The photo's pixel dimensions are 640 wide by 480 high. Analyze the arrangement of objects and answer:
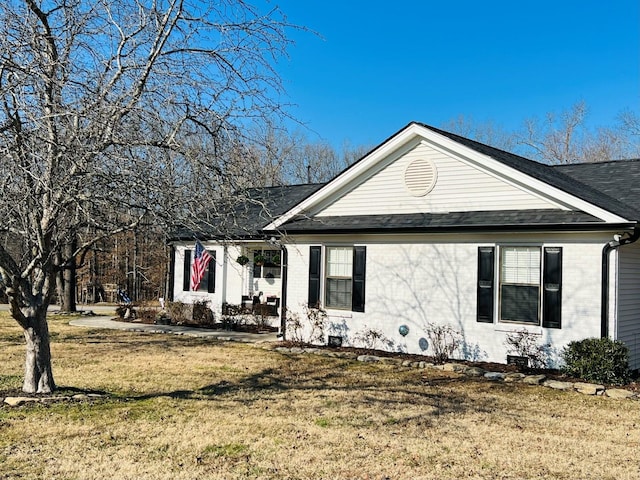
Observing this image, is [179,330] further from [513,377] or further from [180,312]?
[513,377]

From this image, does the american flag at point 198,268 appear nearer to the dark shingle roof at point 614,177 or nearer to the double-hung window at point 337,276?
the double-hung window at point 337,276

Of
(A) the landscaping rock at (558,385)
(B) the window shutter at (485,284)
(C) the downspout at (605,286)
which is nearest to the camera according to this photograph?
(A) the landscaping rock at (558,385)

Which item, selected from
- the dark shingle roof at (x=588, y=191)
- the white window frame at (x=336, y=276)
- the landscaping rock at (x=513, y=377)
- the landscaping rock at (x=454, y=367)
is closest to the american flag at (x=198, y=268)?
the white window frame at (x=336, y=276)

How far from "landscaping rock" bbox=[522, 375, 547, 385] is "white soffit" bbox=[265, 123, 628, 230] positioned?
2889 mm

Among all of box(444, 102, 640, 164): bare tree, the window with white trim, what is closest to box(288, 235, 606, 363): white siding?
the window with white trim

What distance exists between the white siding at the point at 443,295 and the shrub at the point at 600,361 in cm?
52

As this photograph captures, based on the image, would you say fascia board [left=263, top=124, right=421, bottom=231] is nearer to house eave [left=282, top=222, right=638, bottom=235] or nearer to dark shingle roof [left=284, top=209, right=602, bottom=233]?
dark shingle roof [left=284, top=209, right=602, bottom=233]

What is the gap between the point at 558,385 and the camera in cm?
961

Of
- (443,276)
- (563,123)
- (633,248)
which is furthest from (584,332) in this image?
(563,123)

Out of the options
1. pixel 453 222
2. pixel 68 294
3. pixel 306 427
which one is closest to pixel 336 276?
pixel 453 222

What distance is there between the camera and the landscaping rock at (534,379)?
991 cm

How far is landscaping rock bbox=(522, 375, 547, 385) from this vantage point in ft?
32.5

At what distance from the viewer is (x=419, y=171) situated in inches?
508

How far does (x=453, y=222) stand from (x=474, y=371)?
2.96m
